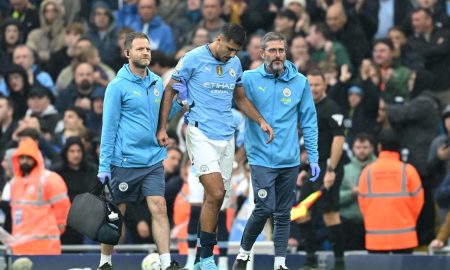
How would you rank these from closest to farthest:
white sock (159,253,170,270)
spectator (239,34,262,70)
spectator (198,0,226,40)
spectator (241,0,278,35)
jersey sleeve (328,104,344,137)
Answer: white sock (159,253,170,270) < jersey sleeve (328,104,344,137) < spectator (239,34,262,70) < spectator (198,0,226,40) < spectator (241,0,278,35)

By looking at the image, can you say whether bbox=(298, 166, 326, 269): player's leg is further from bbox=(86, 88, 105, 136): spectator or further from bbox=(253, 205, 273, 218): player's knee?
bbox=(86, 88, 105, 136): spectator

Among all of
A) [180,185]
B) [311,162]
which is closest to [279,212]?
[311,162]

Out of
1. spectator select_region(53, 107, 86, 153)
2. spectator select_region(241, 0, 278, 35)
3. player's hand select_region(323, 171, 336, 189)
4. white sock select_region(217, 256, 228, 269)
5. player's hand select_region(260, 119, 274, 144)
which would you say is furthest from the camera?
spectator select_region(241, 0, 278, 35)

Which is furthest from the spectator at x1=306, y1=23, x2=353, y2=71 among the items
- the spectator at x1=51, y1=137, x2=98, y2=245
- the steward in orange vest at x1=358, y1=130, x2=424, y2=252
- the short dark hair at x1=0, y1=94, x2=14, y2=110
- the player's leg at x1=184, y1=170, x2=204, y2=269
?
the player's leg at x1=184, y1=170, x2=204, y2=269

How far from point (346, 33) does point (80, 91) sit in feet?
14.1

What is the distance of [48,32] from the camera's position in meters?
25.9

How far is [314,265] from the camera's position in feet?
63.9

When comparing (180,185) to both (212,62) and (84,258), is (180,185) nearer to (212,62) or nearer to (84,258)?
(84,258)

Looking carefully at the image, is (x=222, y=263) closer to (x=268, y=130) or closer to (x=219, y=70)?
(x=268, y=130)

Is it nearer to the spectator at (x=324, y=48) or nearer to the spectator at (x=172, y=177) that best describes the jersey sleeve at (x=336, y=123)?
the spectator at (x=172, y=177)

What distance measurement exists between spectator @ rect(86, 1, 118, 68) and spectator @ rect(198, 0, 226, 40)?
1566 mm

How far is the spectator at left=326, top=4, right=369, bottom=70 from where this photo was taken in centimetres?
Answer: 2444

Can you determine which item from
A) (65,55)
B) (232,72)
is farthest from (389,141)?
(65,55)

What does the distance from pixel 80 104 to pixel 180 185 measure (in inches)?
118
